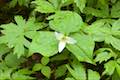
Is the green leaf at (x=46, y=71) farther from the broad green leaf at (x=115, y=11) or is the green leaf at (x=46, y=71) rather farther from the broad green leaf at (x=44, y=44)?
the broad green leaf at (x=115, y=11)

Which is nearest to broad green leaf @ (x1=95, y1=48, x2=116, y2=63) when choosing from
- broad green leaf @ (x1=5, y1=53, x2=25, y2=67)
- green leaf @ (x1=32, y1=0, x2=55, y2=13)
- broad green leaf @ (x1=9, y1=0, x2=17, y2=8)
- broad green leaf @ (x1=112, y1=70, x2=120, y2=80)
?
broad green leaf @ (x1=112, y1=70, x2=120, y2=80)

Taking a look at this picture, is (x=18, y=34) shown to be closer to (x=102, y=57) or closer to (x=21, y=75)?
(x=21, y=75)

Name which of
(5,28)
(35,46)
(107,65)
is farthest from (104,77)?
(5,28)

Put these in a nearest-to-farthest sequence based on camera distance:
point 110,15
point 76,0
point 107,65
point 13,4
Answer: point 107,65, point 76,0, point 110,15, point 13,4

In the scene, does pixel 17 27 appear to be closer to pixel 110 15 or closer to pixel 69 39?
pixel 69 39

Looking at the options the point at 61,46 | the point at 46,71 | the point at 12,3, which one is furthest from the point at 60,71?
the point at 12,3

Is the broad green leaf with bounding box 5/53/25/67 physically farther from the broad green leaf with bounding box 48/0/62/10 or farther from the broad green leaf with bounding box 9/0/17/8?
the broad green leaf with bounding box 9/0/17/8

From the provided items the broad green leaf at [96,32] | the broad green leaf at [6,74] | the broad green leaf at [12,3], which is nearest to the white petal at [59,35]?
the broad green leaf at [96,32]
